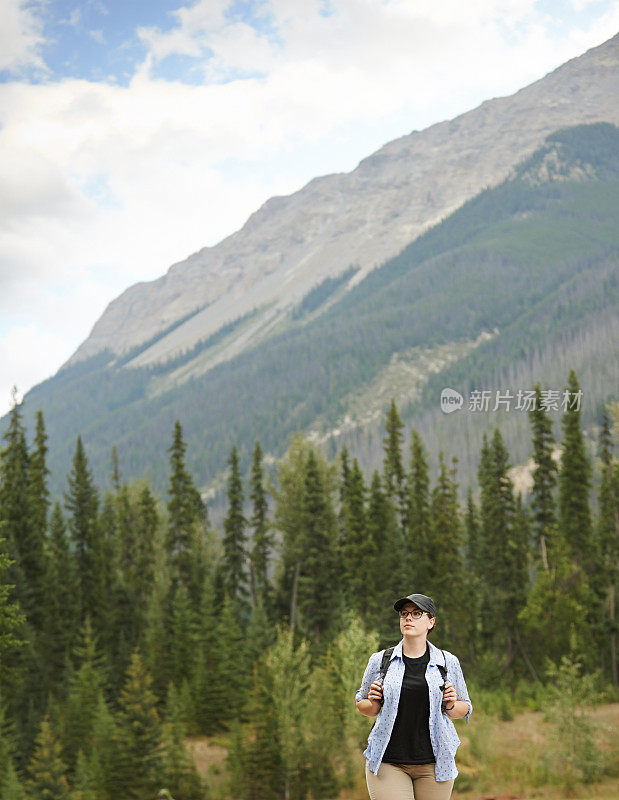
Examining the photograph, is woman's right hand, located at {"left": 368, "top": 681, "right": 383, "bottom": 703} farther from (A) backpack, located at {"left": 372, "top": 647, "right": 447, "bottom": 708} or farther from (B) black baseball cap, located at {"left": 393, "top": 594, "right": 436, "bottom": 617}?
(B) black baseball cap, located at {"left": 393, "top": 594, "right": 436, "bottom": 617}

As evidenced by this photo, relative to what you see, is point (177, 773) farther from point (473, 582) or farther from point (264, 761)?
point (473, 582)

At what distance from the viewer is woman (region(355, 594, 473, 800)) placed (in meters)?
6.71

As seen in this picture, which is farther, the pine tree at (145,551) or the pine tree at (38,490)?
the pine tree at (145,551)

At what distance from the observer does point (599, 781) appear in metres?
35.0

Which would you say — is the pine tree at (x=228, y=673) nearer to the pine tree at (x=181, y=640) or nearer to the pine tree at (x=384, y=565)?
the pine tree at (x=181, y=640)

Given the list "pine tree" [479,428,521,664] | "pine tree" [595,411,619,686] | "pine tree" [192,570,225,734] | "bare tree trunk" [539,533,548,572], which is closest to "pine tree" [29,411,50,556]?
"pine tree" [192,570,225,734]

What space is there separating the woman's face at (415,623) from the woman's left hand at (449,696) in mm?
516

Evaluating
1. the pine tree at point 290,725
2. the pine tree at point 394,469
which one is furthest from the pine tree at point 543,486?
the pine tree at point 290,725

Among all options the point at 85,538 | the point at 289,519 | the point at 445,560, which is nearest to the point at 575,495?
the point at 445,560

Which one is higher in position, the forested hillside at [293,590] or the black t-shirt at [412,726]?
the black t-shirt at [412,726]

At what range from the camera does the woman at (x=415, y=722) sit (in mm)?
6707

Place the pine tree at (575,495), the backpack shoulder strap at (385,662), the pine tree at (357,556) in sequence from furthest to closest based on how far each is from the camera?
the pine tree at (575,495), the pine tree at (357,556), the backpack shoulder strap at (385,662)

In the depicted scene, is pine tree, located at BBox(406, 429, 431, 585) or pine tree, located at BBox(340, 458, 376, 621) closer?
pine tree, located at BBox(340, 458, 376, 621)

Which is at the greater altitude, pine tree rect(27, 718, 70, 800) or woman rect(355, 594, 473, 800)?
woman rect(355, 594, 473, 800)
